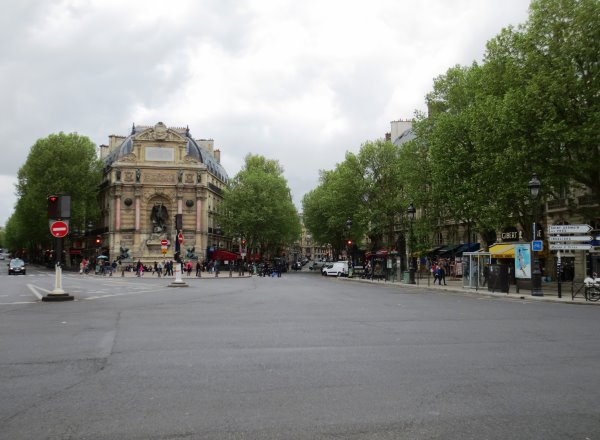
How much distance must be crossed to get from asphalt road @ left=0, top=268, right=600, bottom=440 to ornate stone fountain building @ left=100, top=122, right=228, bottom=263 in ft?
184

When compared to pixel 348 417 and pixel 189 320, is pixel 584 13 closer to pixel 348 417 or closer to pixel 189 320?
pixel 189 320

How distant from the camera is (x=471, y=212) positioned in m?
32.7

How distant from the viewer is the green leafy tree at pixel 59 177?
6366 cm

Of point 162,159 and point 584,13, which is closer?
point 584,13

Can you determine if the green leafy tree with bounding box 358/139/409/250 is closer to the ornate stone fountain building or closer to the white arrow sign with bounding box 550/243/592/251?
the ornate stone fountain building

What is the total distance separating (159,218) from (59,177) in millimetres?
12606

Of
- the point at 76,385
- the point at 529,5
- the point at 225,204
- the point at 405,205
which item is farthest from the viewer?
the point at 225,204

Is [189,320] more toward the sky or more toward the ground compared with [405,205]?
more toward the ground

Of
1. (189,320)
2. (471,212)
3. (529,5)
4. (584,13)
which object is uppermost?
(529,5)

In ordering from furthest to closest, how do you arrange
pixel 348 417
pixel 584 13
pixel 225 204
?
1. pixel 225 204
2. pixel 584 13
3. pixel 348 417

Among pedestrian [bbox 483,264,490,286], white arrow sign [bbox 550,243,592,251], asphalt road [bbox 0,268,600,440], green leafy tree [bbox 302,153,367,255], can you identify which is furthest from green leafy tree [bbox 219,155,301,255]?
asphalt road [bbox 0,268,600,440]

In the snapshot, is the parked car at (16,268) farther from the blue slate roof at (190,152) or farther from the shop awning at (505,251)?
the shop awning at (505,251)

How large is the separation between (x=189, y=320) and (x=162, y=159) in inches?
2292

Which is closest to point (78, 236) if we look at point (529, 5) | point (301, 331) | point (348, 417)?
point (529, 5)
